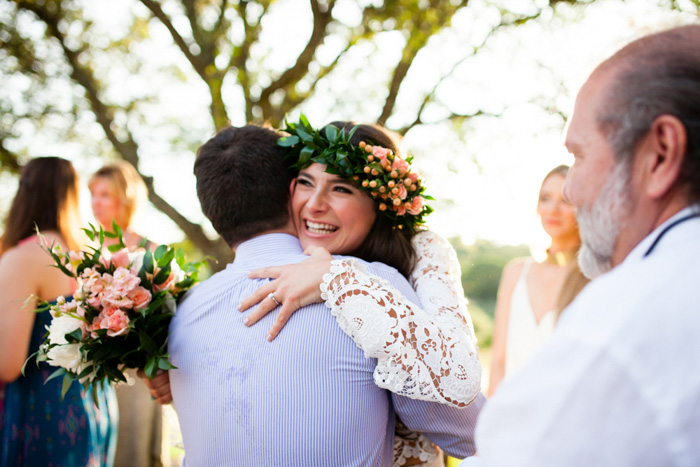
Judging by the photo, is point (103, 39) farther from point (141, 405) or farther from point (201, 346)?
point (201, 346)

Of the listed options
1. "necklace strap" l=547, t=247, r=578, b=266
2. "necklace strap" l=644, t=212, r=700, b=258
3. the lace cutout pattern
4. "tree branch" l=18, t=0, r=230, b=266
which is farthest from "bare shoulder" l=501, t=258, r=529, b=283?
"tree branch" l=18, t=0, r=230, b=266

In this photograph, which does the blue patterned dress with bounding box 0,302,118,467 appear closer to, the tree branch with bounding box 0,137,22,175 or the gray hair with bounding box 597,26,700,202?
the gray hair with bounding box 597,26,700,202

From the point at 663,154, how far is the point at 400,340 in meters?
0.93

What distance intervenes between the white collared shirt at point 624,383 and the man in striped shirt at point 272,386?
37.1 inches

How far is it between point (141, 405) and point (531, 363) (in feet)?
17.1

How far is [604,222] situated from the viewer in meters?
1.23

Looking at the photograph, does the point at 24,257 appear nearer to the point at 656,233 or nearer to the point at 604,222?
the point at 604,222

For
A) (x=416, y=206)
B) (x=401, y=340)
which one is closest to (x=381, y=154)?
(x=416, y=206)

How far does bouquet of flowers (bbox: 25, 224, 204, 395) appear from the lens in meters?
2.20

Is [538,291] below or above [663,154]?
below

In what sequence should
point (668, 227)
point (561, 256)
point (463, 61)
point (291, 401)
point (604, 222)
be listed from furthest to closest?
point (463, 61) < point (561, 256) < point (291, 401) < point (604, 222) < point (668, 227)

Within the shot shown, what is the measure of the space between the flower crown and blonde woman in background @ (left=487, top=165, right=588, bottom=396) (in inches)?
70.9

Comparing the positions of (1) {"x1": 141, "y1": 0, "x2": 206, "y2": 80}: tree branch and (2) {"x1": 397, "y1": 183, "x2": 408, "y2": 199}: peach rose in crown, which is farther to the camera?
(1) {"x1": 141, "y1": 0, "x2": 206, "y2": 80}: tree branch

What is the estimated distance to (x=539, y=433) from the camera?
2.99 feet
